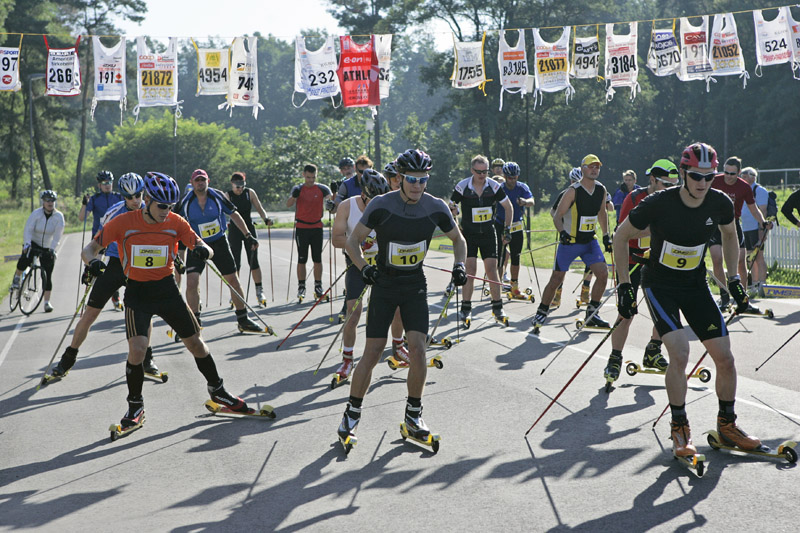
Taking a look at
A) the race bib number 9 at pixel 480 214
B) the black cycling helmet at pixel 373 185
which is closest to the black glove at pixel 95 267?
the black cycling helmet at pixel 373 185

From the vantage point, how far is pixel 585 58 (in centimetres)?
2673

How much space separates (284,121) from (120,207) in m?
116

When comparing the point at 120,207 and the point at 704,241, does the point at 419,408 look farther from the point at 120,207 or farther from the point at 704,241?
the point at 120,207

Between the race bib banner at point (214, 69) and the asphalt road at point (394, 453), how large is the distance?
1701 cm

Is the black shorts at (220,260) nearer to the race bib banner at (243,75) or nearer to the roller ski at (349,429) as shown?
the roller ski at (349,429)

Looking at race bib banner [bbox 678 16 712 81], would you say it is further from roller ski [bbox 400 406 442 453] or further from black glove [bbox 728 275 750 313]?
roller ski [bbox 400 406 442 453]

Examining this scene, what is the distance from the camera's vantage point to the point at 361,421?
7.16m

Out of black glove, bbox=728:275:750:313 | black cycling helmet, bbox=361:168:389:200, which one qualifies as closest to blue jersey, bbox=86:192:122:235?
black cycling helmet, bbox=361:168:389:200

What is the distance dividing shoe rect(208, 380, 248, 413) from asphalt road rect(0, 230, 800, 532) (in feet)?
0.46

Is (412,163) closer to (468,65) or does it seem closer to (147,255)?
(147,255)

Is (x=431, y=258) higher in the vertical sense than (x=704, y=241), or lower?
lower

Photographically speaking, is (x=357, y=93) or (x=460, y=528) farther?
(x=357, y=93)

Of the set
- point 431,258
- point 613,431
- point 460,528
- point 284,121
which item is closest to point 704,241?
point 613,431

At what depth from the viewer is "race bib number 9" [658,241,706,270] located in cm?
591
